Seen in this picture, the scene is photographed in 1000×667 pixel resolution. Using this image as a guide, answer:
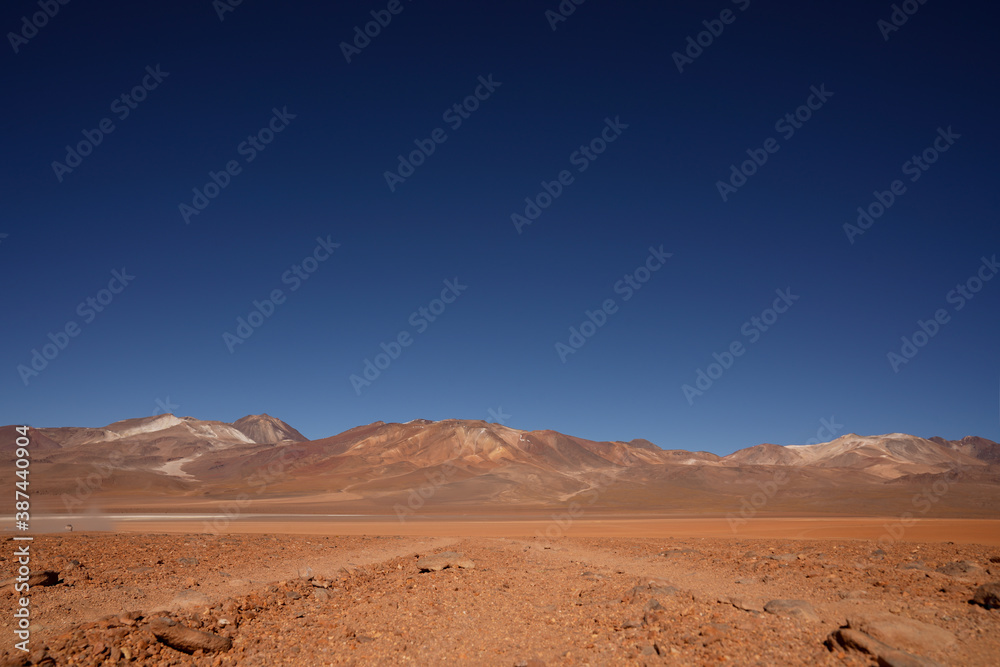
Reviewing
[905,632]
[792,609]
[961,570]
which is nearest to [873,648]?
[905,632]

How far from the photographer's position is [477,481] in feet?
389

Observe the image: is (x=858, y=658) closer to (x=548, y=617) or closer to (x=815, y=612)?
(x=815, y=612)

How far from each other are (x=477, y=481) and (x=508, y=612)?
112m

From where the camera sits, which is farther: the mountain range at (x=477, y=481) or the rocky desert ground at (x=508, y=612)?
the mountain range at (x=477, y=481)

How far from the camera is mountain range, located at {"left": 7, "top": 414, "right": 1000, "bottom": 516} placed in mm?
86000

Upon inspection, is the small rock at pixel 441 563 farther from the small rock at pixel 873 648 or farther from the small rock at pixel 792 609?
the small rock at pixel 873 648

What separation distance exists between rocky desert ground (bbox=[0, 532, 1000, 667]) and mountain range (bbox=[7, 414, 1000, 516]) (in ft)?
205

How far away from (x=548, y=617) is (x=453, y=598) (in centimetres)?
225

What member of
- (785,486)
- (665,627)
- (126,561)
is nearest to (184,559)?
(126,561)

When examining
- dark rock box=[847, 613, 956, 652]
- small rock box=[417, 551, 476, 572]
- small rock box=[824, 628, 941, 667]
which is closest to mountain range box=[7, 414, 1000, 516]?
small rock box=[417, 551, 476, 572]

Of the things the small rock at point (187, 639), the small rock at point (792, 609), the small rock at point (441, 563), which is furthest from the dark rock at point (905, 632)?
the small rock at point (441, 563)

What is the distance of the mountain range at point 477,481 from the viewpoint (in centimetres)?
8600

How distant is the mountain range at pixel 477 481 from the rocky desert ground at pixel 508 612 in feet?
205

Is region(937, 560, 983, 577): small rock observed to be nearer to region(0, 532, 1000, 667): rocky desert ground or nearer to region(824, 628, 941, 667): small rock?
region(0, 532, 1000, 667): rocky desert ground
